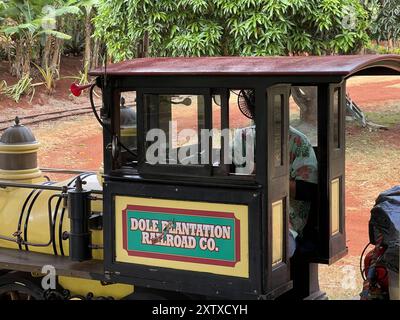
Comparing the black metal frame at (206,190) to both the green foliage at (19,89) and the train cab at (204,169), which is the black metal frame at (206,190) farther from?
the green foliage at (19,89)

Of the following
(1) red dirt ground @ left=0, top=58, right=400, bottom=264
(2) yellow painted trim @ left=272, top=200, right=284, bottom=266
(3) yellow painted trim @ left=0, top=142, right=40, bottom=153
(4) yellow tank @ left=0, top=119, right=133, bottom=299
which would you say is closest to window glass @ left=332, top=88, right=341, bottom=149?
(2) yellow painted trim @ left=272, top=200, right=284, bottom=266

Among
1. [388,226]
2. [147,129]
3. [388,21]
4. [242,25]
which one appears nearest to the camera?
[147,129]

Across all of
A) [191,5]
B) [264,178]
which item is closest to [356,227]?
[191,5]

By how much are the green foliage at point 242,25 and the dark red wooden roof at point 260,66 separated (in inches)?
305

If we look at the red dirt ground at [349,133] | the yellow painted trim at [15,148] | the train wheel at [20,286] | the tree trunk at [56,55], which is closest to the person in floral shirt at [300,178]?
the train wheel at [20,286]

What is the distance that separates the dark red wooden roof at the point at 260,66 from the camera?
386 centimetres

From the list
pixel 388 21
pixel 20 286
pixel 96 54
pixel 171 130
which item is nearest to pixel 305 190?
pixel 171 130

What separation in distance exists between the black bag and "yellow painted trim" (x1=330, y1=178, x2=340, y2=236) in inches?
9.2

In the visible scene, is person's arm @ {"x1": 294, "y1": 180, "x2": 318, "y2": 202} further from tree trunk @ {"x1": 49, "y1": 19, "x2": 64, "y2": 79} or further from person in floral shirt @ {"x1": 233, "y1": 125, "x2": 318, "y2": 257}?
tree trunk @ {"x1": 49, "y1": 19, "x2": 64, "y2": 79}

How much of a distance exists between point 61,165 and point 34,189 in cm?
911

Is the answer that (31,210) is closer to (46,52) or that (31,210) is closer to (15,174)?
(15,174)

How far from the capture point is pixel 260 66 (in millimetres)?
4043

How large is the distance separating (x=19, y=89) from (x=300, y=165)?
15128 mm

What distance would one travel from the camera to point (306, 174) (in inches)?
194
